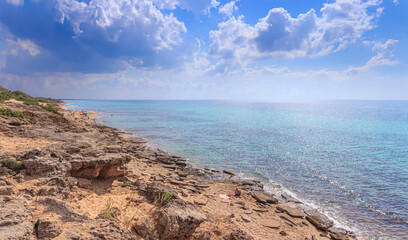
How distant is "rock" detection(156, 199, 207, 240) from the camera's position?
6.55 metres

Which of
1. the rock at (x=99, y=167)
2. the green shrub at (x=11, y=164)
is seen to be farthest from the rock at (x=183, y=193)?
the green shrub at (x=11, y=164)

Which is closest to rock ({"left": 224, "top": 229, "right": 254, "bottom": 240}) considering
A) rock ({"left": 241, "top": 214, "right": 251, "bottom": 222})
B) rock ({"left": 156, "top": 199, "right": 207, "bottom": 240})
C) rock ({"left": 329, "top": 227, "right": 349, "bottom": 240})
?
rock ({"left": 156, "top": 199, "right": 207, "bottom": 240})

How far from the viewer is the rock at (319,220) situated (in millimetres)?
10972

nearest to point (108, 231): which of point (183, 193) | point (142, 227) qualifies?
point (142, 227)

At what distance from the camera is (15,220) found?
193 inches

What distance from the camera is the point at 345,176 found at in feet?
60.5

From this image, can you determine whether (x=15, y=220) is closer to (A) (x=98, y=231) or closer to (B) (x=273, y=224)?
(A) (x=98, y=231)

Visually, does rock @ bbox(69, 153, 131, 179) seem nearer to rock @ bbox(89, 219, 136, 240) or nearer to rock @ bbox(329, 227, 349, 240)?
rock @ bbox(89, 219, 136, 240)

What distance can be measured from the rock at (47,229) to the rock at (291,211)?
38.5 feet

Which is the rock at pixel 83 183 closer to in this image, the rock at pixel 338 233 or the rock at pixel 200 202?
the rock at pixel 200 202

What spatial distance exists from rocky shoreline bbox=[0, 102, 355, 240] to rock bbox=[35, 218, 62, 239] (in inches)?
0.9

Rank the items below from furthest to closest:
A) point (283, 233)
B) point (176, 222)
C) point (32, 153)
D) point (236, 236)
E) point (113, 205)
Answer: point (283, 233) < point (32, 153) < point (113, 205) < point (236, 236) < point (176, 222)

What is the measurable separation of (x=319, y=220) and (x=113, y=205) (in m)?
11.2

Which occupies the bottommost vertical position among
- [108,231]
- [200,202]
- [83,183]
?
[200,202]
